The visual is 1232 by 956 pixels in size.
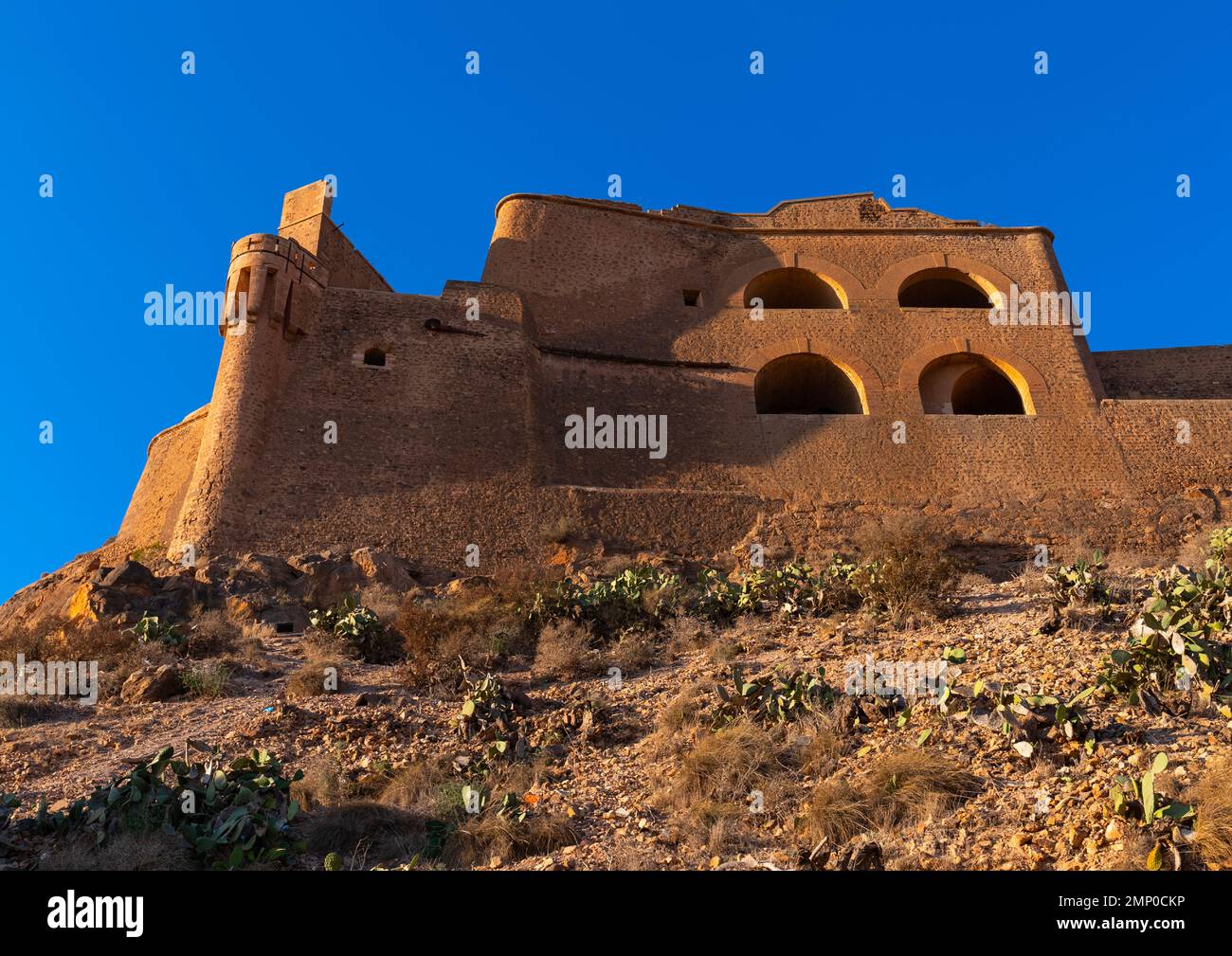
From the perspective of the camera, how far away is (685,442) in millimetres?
15172

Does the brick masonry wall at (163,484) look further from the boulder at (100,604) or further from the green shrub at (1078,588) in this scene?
the green shrub at (1078,588)

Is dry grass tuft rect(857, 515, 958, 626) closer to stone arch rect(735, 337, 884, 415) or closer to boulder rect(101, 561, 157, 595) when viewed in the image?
stone arch rect(735, 337, 884, 415)

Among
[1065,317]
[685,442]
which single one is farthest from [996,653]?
[1065,317]

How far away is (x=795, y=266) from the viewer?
1847 cm

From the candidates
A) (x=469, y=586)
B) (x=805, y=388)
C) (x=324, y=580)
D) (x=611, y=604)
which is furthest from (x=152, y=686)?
(x=805, y=388)

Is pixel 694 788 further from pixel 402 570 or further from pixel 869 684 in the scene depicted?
pixel 402 570

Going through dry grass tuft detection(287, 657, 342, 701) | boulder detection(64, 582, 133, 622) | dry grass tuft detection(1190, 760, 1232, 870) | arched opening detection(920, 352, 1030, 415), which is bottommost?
dry grass tuft detection(1190, 760, 1232, 870)

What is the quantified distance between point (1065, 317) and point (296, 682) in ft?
50.8

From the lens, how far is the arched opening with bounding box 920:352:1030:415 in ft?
55.2

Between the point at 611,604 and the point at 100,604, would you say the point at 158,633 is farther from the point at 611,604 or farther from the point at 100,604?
the point at 611,604

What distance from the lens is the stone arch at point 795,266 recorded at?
17.9m

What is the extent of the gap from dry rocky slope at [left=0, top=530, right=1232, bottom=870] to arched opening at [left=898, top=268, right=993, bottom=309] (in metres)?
9.29

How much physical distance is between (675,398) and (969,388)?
6.20m

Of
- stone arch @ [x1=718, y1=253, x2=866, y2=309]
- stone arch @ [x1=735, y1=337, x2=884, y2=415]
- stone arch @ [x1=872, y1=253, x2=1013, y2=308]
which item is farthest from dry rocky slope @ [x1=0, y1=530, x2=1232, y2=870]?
stone arch @ [x1=872, y1=253, x2=1013, y2=308]
